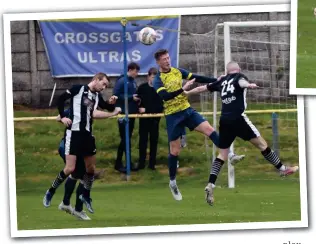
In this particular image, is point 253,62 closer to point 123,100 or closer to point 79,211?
point 123,100

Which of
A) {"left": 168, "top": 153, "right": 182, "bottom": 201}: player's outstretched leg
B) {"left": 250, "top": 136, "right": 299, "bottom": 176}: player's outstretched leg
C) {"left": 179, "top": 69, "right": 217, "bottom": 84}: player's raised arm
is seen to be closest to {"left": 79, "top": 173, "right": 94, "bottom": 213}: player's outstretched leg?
{"left": 168, "top": 153, "right": 182, "bottom": 201}: player's outstretched leg

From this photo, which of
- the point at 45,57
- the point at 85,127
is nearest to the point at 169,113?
the point at 85,127

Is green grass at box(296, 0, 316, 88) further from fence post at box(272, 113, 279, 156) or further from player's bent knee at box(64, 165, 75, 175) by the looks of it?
player's bent knee at box(64, 165, 75, 175)

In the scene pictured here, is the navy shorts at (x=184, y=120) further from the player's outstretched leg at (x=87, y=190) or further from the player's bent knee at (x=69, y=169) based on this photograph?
the player's bent knee at (x=69, y=169)

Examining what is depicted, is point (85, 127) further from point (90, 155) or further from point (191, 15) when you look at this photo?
point (191, 15)

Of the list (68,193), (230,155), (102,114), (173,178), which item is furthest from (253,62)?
(68,193)

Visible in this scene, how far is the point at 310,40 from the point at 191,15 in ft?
9.89

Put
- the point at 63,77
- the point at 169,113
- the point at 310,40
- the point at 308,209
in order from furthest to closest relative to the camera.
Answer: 1. the point at 63,77
2. the point at 169,113
3. the point at 310,40
4. the point at 308,209

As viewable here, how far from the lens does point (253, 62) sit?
17.3 m

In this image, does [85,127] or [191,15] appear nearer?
[85,127]

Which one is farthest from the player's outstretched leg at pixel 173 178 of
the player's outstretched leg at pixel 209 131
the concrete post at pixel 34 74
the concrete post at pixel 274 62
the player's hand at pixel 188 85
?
the concrete post at pixel 34 74

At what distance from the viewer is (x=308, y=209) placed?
1378 centimetres

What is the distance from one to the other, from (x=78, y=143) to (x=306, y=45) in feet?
10.6

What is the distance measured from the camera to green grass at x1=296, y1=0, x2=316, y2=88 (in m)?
13.7
